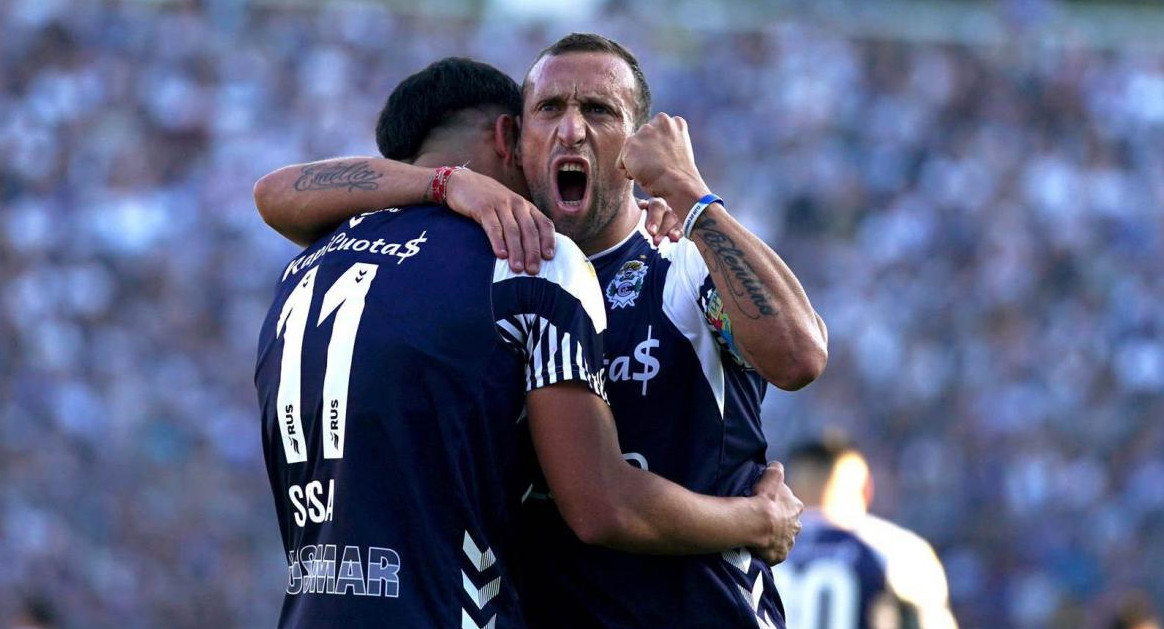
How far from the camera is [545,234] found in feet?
11.8

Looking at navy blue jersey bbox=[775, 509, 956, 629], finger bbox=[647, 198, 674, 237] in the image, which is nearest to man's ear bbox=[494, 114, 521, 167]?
finger bbox=[647, 198, 674, 237]

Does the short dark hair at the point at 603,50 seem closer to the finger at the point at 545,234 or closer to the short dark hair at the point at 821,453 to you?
the finger at the point at 545,234

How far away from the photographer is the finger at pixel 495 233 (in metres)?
3.55

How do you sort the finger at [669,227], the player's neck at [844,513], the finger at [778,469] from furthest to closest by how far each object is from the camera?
1. the player's neck at [844,513]
2. the finger at [669,227]
3. the finger at [778,469]

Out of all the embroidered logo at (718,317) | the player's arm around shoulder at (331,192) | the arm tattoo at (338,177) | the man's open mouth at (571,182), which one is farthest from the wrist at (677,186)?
the arm tattoo at (338,177)

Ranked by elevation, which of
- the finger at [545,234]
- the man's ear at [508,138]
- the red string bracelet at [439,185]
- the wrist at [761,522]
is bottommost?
the wrist at [761,522]

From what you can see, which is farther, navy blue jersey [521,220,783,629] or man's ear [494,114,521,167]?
man's ear [494,114,521,167]

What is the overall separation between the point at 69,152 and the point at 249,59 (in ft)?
7.01

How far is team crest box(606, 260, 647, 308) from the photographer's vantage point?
4.04 m

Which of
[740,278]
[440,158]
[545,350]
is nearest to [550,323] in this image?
[545,350]

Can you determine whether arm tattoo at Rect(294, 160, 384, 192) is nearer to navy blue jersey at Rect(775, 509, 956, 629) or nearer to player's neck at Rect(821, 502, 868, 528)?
navy blue jersey at Rect(775, 509, 956, 629)

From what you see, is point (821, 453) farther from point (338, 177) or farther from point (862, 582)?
point (338, 177)

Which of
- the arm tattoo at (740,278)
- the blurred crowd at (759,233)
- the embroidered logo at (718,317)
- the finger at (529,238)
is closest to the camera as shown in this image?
the finger at (529,238)

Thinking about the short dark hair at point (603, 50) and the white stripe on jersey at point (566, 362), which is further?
the short dark hair at point (603, 50)
